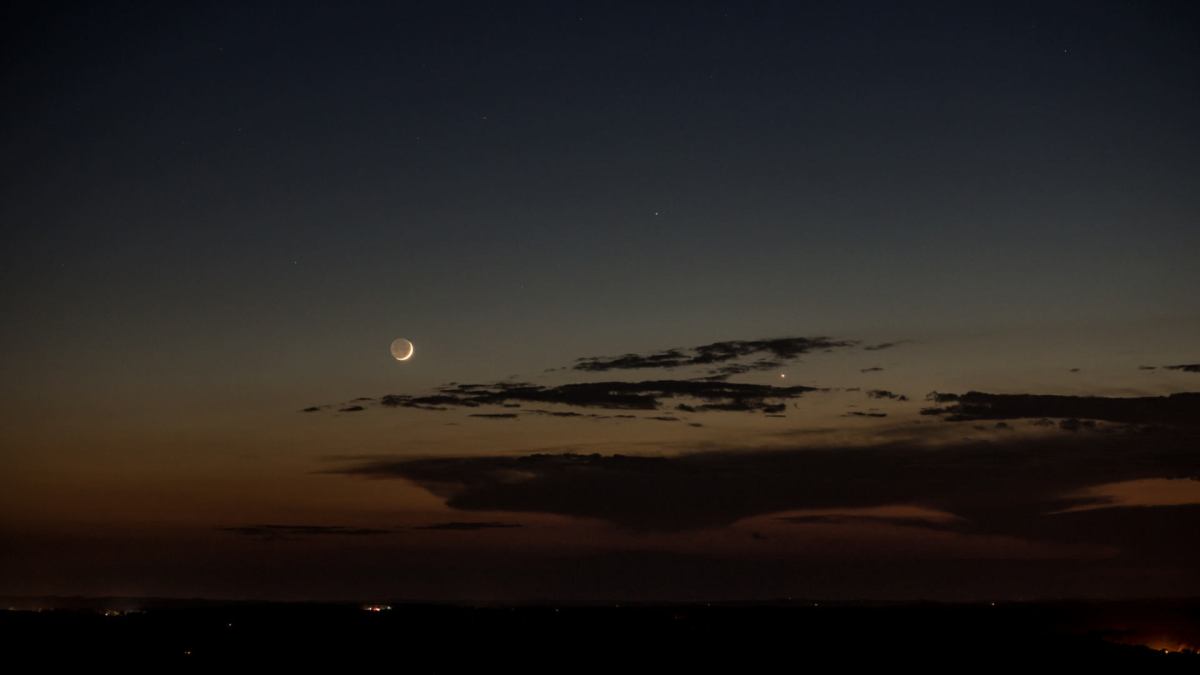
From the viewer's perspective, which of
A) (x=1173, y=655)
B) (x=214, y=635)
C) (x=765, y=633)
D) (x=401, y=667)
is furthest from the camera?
(x=765, y=633)

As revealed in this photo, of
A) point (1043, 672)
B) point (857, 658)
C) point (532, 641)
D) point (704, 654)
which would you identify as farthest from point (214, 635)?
point (1043, 672)

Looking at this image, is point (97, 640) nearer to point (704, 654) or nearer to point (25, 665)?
point (25, 665)

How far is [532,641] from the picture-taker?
106 meters

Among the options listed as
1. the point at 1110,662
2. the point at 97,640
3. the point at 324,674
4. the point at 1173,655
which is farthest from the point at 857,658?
the point at 97,640

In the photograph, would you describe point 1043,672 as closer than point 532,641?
Yes

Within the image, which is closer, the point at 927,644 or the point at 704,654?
the point at 704,654

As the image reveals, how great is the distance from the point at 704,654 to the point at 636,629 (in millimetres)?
36404

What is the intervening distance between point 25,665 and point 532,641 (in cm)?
4241

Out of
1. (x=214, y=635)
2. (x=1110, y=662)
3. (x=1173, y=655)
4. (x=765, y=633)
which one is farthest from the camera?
(x=765, y=633)

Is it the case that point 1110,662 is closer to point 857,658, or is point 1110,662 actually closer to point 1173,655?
point 1173,655

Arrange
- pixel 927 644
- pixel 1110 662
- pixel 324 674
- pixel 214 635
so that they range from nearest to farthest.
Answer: pixel 324 674, pixel 1110 662, pixel 927 644, pixel 214 635

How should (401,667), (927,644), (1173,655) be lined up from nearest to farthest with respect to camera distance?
(401,667) < (1173,655) < (927,644)

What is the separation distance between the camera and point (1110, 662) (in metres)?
86.6

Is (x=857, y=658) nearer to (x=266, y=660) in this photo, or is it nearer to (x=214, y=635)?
(x=266, y=660)
